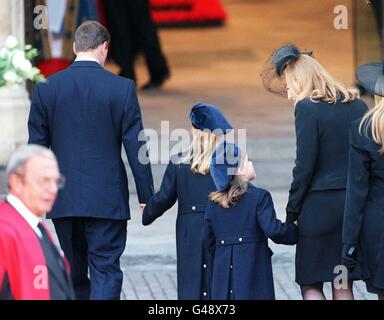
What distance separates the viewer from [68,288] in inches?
207

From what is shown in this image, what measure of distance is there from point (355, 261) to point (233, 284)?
649 millimetres

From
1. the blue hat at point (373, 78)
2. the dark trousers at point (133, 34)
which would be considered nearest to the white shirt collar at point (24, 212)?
the blue hat at point (373, 78)

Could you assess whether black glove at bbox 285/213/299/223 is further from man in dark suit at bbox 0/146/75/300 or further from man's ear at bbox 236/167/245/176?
man in dark suit at bbox 0/146/75/300

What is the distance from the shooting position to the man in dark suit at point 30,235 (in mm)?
5113

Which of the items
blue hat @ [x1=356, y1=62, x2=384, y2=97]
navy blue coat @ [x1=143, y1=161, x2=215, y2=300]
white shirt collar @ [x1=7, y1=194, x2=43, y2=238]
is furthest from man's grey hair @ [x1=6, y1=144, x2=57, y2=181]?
blue hat @ [x1=356, y1=62, x2=384, y2=97]

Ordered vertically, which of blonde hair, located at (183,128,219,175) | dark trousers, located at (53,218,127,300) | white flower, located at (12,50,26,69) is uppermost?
white flower, located at (12,50,26,69)

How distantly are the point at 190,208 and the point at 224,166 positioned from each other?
479mm

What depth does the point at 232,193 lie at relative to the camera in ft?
22.5

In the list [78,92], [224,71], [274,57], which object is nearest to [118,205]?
[78,92]

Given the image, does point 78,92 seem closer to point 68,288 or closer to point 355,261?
point 355,261

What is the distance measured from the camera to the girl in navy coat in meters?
6.87

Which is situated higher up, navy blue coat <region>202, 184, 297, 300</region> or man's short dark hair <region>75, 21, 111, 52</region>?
man's short dark hair <region>75, 21, 111, 52</region>

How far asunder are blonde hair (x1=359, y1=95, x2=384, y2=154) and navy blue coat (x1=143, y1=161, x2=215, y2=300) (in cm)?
90

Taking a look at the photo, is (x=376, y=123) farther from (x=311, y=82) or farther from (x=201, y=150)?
(x=201, y=150)
